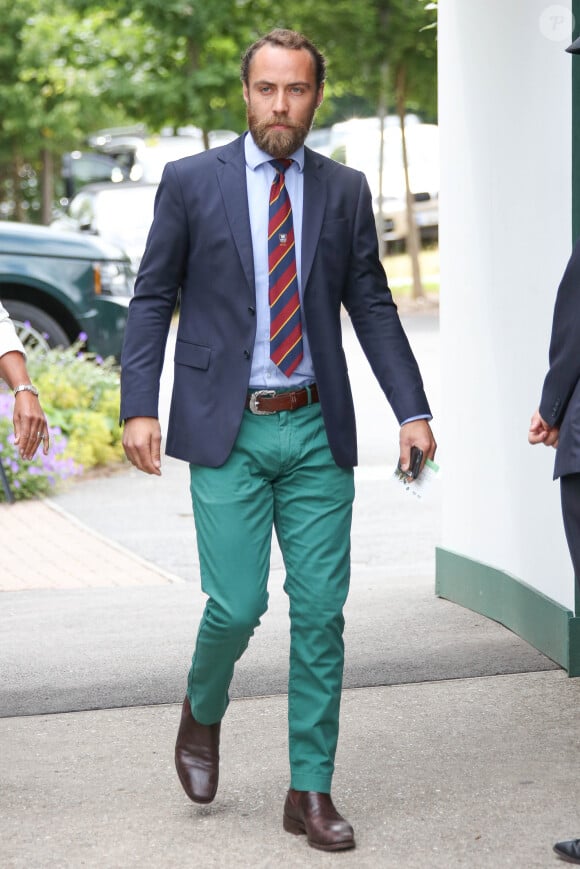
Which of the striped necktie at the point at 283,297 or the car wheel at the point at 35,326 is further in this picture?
the car wheel at the point at 35,326

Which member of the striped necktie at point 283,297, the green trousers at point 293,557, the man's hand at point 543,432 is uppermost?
the striped necktie at point 283,297

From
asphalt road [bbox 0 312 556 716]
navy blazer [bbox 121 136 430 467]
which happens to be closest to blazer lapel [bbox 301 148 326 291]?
navy blazer [bbox 121 136 430 467]

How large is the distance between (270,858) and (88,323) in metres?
7.99

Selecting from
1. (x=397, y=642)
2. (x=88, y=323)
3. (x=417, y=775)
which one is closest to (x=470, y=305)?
(x=397, y=642)

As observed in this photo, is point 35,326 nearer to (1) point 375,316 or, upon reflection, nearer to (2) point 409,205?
(1) point 375,316

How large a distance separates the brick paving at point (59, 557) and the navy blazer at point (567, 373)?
3.91 meters

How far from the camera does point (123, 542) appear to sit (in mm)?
8555

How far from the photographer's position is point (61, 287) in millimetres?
11414

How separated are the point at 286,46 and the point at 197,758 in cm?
185

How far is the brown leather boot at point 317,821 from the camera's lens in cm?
392

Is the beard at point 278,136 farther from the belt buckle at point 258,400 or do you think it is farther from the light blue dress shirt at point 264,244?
→ the belt buckle at point 258,400

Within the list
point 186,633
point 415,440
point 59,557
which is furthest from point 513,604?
point 59,557

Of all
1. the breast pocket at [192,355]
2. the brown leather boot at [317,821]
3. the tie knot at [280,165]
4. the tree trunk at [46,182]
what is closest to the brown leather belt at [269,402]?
the breast pocket at [192,355]
